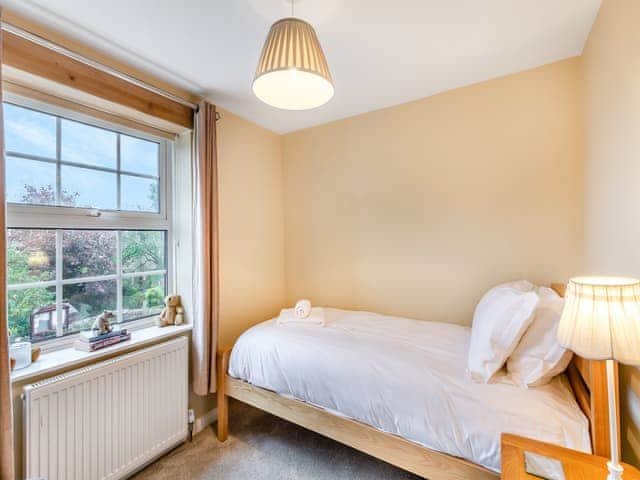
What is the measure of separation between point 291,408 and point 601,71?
2.47 meters

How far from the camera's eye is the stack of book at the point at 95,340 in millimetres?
1618

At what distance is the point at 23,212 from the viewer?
1.51m

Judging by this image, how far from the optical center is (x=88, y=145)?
1.80 meters

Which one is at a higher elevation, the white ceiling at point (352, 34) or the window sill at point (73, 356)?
the white ceiling at point (352, 34)

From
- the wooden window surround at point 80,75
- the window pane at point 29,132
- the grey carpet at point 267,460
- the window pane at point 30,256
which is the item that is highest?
the wooden window surround at point 80,75

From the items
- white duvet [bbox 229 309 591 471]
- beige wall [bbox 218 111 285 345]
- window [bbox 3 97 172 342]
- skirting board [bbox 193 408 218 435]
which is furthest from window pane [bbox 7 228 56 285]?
skirting board [bbox 193 408 218 435]

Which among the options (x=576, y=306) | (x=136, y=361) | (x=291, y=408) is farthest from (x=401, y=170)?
(x=136, y=361)

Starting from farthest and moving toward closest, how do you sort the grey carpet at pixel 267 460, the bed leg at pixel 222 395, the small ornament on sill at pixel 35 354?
the bed leg at pixel 222 395 → the grey carpet at pixel 267 460 → the small ornament on sill at pixel 35 354

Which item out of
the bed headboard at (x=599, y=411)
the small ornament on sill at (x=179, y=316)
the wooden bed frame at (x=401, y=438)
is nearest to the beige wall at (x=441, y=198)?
the wooden bed frame at (x=401, y=438)

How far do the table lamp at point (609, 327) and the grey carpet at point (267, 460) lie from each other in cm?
132

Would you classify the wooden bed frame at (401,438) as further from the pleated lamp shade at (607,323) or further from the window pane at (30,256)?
the window pane at (30,256)

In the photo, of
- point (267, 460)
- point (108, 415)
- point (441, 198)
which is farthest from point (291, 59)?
point (267, 460)

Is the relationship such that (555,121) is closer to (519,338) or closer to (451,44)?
(451,44)

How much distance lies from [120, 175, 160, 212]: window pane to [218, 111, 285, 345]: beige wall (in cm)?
50
